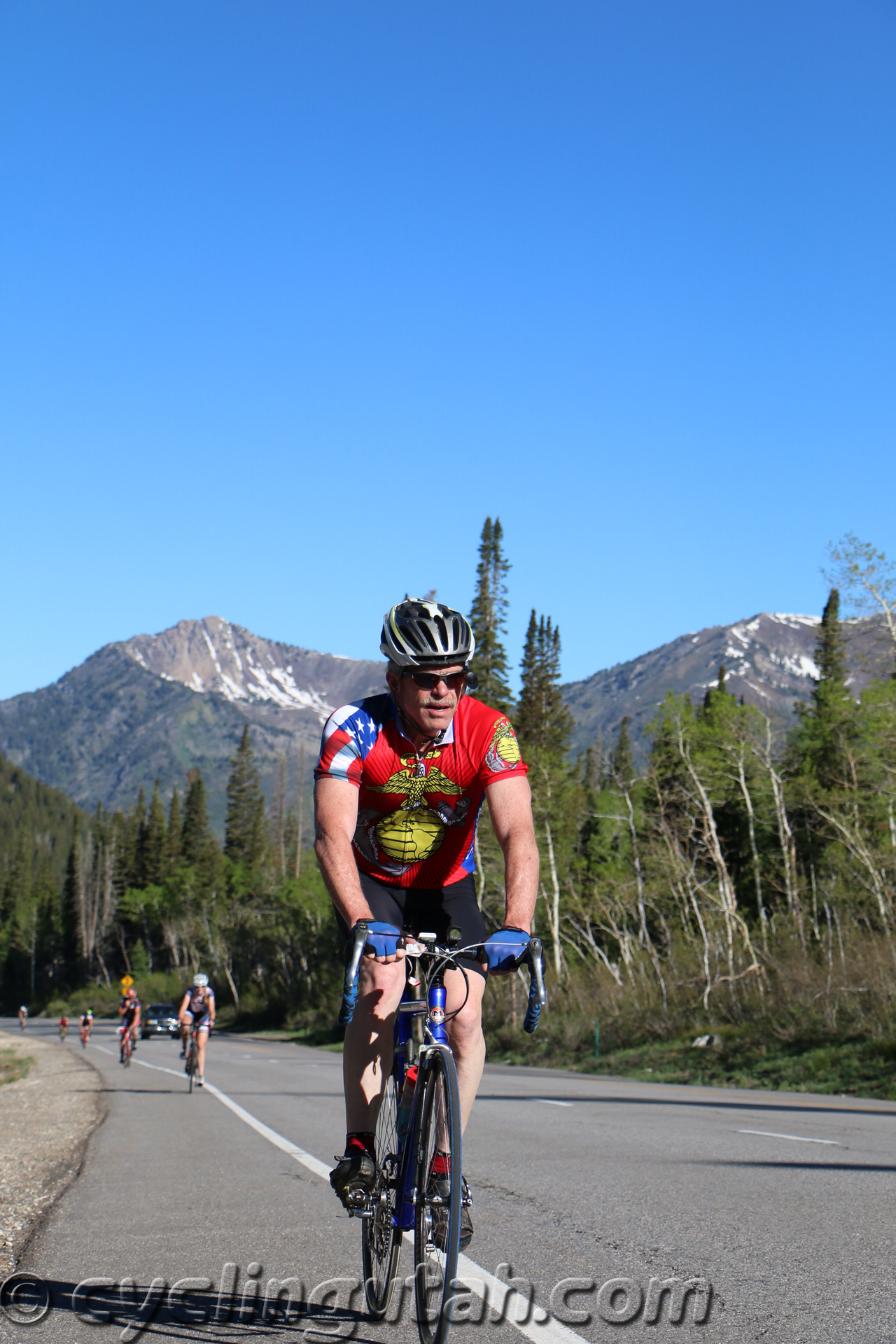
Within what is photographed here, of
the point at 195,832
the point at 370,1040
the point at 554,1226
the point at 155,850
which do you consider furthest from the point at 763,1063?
the point at 155,850

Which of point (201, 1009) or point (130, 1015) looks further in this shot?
point (130, 1015)

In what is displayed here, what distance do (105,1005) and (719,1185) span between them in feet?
406

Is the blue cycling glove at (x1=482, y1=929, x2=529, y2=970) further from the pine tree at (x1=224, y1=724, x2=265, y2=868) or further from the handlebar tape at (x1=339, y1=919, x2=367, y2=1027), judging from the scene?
the pine tree at (x1=224, y1=724, x2=265, y2=868)

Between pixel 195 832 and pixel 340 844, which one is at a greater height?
pixel 195 832

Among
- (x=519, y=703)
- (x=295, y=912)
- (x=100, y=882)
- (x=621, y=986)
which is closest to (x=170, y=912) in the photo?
(x=100, y=882)

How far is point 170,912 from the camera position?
118 m

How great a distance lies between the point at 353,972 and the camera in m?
3.91

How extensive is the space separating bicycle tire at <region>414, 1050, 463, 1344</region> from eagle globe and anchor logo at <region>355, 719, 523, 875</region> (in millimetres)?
850

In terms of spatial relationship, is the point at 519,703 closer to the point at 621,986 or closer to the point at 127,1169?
the point at 621,986

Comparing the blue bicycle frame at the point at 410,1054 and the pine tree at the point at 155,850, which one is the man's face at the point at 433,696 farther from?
the pine tree at the point at 155,850

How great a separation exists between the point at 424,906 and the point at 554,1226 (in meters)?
2.36

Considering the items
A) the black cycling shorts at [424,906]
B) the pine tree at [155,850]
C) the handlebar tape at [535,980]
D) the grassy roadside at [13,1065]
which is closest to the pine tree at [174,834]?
the pine tree at [155,850]

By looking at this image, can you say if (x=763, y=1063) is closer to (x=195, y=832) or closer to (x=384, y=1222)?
(x=384, y=1222)

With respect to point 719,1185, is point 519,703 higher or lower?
higher
